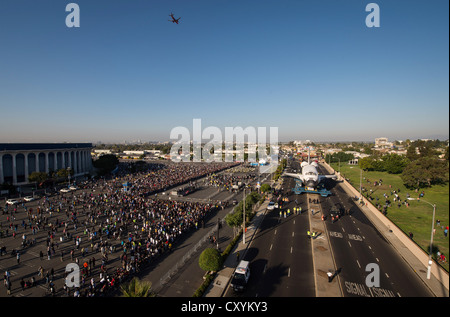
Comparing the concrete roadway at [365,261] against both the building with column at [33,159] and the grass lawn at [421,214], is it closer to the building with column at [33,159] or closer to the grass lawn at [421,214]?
the grass lawn at [421,214]

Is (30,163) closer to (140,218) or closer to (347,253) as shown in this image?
(140,218)

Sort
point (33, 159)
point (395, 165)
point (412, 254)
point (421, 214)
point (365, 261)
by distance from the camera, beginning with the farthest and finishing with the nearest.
A: point (395, 165) → point (33, 159) → point (421, 214) → point (412, 254) → point (365, 261)

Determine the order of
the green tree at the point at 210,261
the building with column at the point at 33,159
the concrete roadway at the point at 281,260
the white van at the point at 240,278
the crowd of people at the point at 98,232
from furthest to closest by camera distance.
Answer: the building with column at the point at 33,159 → the crowd of people at the point at 98,232 → the green tree at the point at 210,261 → the concrete roadway at the point at 281,260 → the white van at the point at 240,278

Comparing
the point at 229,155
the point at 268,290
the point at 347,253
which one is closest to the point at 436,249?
the point at 347,253

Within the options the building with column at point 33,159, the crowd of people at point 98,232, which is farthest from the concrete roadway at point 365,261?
the building with column at point 33,159

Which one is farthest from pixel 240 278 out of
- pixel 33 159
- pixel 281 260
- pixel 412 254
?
pixel 33 159

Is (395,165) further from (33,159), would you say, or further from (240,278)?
(33,159)

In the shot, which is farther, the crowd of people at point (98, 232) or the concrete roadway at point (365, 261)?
the crowd of people at point (98, 232)
